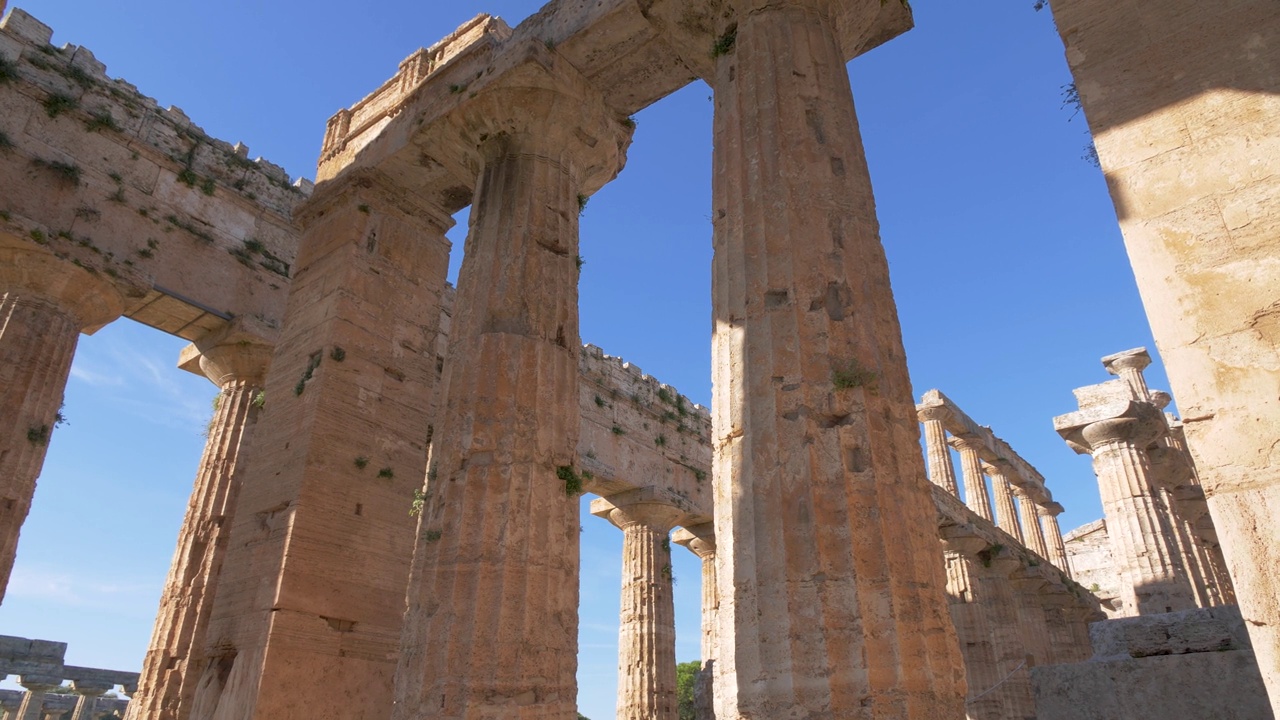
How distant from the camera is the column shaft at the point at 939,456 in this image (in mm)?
22469

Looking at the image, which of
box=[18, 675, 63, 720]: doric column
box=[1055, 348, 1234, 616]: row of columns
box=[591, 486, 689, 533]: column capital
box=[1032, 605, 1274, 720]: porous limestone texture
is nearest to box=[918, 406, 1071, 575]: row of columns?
box=[1055, 348, 1234, 616]: row of columns

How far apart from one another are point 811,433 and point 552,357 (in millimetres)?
3474

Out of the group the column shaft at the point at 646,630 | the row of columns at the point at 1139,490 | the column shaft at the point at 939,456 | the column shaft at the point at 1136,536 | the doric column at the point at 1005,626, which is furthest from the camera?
the column shaft at the point at 939,456

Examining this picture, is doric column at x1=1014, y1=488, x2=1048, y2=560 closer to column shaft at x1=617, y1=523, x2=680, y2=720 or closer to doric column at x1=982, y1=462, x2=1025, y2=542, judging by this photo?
doric column at x1=982, y1=462, x2=1025, y2=542

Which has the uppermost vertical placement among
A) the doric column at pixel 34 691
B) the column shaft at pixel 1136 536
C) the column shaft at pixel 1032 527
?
the column shaft at pixel 1032 527

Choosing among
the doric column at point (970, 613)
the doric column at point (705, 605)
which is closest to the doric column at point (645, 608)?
the doric column at point (705, 605)

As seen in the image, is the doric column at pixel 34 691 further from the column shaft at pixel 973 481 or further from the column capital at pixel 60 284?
the column shaft at pixel 973 481

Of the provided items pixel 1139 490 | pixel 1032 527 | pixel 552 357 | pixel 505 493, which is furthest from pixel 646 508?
pixel 1032 527

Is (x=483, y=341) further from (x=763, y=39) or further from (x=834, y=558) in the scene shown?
(x=834, y=558)

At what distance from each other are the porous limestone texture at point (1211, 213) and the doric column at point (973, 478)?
66.4 ft

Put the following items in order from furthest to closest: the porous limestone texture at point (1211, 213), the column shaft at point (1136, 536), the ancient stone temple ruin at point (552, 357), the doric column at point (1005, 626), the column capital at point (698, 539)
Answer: the column capital at point (698, 539), the doric column at point (1005, 626), the column shaft at point (1136, 536), the ancient stone temple ruin at point (552, 357), the porous limestone texture at point (1211, 213)

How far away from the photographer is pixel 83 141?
12305mm

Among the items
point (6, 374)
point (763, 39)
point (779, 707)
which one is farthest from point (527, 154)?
point (6, 374)

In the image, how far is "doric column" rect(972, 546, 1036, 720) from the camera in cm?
1861
